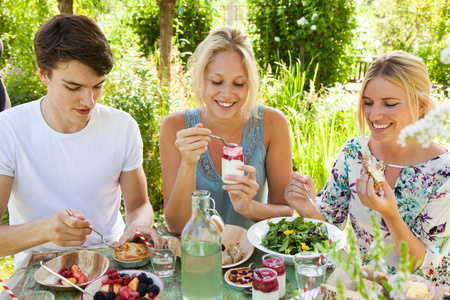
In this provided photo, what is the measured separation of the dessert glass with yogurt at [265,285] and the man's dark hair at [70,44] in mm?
1307

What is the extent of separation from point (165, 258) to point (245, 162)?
1.03 m

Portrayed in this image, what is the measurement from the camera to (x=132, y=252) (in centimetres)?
184

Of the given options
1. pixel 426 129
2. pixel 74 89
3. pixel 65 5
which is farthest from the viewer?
pixel 65 5

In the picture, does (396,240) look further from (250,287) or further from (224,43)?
(224,43)

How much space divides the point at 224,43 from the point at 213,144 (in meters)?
0.63

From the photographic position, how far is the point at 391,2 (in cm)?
1455

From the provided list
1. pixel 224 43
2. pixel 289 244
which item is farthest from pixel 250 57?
pixel 289 244

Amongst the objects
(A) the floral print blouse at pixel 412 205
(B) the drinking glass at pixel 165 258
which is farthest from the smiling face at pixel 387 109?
(B) the drinking glass at pixel 165 258

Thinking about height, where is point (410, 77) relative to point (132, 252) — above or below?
above

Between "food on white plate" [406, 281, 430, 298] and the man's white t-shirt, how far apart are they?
1.62 meters

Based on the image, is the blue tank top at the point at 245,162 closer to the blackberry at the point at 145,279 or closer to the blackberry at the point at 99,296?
the blackberry at the point at 145,279

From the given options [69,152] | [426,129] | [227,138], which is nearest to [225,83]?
[227,138]

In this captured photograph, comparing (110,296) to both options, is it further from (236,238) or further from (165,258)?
(236,238)

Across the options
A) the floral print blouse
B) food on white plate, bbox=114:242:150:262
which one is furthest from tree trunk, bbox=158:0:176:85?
food on white plate, bbox=114:242:150:262
